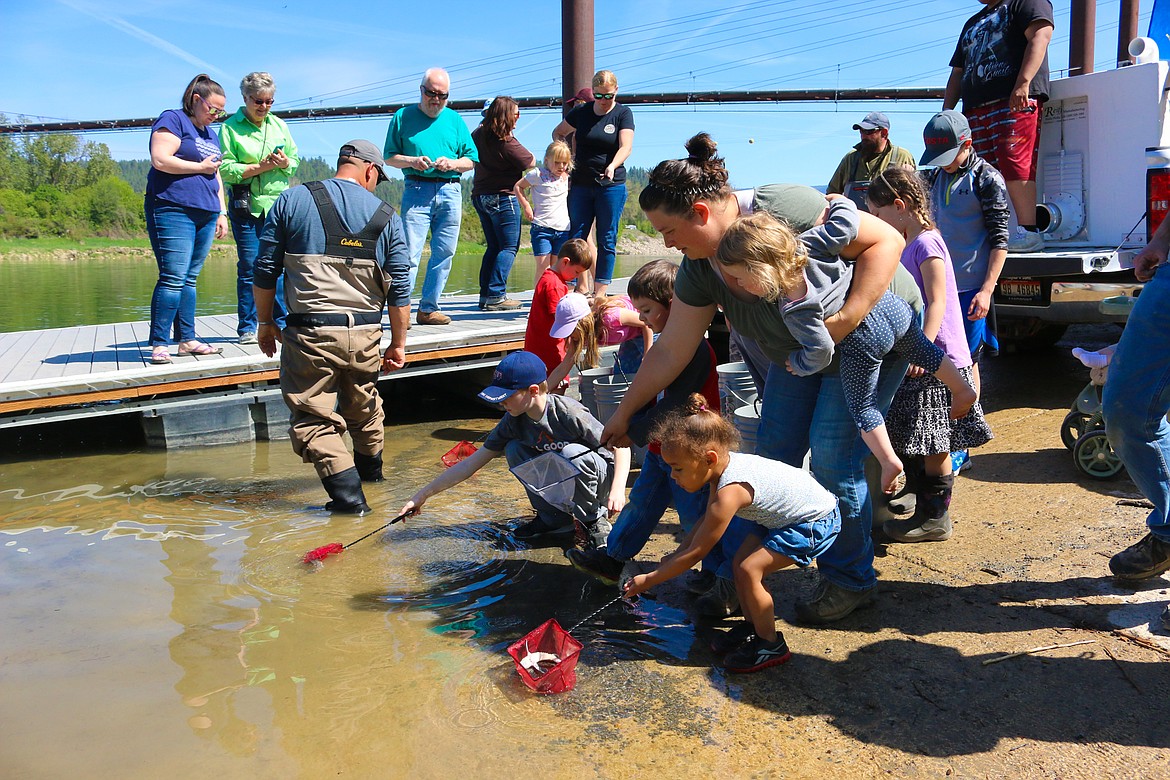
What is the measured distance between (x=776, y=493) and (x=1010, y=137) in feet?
14.1

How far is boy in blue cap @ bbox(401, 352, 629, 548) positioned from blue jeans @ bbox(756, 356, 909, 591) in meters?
0.85

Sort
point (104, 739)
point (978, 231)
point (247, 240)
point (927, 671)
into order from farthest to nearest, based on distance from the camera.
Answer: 1. point (247, 240)
2. point (978, 231)
3. point (927, 671)
4. point (104, 739)

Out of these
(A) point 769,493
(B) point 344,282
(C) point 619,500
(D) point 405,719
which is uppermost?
(B) point 344,282

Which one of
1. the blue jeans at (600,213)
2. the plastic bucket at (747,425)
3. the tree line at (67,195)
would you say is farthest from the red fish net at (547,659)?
the tree line at (67,195)

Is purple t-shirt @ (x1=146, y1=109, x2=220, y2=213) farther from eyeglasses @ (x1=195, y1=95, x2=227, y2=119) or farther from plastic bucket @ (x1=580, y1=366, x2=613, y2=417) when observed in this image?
plastic bucket @ (x1=580, y1=366, x2=613, y2=417)

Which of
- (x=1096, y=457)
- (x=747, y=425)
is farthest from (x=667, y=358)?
(x=1096, y=457)

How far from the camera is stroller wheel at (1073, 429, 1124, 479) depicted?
519 cm

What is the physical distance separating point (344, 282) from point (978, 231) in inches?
138

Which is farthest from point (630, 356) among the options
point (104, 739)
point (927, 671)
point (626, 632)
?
point (104, 739)

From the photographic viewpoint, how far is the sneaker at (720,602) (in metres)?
3.91

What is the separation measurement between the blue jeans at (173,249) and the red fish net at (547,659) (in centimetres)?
466

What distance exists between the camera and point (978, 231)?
201 inches

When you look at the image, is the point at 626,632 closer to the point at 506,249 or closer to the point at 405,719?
the point at 405,719

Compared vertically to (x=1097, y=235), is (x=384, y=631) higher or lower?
lower
